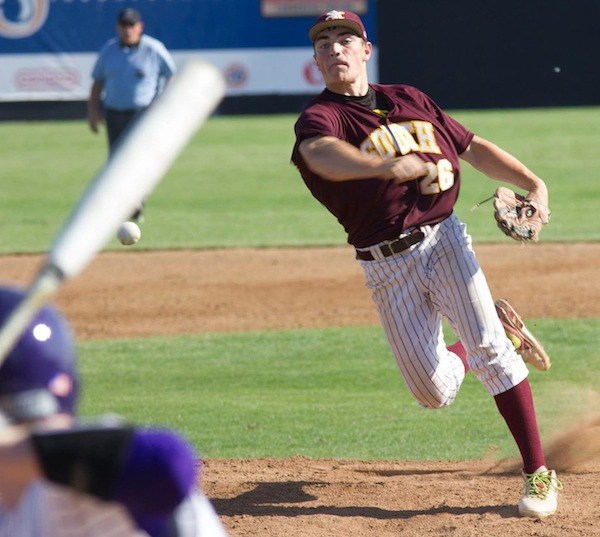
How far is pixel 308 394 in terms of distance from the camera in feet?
23.0

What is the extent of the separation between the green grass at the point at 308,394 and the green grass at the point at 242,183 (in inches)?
141

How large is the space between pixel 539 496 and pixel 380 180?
137 cm

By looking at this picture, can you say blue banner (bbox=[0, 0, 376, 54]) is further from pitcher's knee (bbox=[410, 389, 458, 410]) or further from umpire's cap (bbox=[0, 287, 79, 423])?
umpire's cap (bbox=[0, 287, 79, 423])

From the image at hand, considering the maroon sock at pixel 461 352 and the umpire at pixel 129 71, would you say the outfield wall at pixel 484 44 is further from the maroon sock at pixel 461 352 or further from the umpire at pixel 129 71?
the maroon sock at pixel 461 352

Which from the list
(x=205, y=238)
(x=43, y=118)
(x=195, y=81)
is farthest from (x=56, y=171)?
(x=195, y=81)

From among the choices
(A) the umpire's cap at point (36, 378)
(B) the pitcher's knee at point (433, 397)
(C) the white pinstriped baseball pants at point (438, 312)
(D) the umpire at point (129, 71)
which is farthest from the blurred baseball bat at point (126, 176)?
(D) the umpire at point (129, 71)

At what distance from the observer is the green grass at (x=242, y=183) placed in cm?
1242

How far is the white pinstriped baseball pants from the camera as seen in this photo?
4.67 meters

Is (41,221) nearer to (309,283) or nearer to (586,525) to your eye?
(309,283)

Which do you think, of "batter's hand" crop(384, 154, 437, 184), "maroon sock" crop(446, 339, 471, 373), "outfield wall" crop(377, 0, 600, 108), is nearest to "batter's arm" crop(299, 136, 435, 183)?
"batter's hand" crop(384, 154, 437, 184)

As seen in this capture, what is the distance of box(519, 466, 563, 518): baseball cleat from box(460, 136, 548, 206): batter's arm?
1092mm

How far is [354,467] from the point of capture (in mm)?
5598

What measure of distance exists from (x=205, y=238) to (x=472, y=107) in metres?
14.5

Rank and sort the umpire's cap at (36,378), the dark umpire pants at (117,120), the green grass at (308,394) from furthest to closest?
the dark umpire pants at (117,120) < the green grass at (308,394) < the umpire's cap at (36,378)
